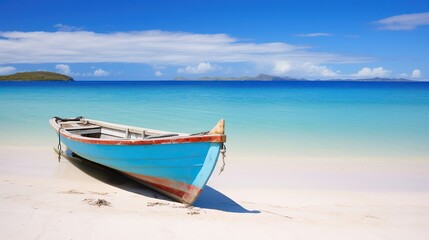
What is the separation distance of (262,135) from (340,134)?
336 centimetres

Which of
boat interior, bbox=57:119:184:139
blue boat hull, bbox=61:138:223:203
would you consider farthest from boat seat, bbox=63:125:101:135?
blue boat hull, bbox=61:138:223:203

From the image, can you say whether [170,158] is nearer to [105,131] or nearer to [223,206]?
[223,206]

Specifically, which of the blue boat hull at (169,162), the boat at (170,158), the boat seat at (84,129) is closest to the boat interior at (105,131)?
the boat seat at (84,129)

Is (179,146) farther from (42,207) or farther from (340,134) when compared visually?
(340,134)

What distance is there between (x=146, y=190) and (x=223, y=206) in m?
1.53

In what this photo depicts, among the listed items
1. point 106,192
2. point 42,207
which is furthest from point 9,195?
point 106,192

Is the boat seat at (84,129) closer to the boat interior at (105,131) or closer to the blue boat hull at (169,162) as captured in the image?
the boat interior at (105,131)

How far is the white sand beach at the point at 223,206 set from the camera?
459cm

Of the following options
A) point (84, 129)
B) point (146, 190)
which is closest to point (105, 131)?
point (84, 129)

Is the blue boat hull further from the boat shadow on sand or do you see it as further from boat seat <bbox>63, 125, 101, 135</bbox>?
boat seat <bbox>63, 125, 101, 135</bbox>

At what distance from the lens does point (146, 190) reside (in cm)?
668

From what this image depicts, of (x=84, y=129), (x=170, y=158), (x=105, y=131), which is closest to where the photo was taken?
(x=170, y=158)

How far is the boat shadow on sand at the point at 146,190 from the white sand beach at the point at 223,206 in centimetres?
2

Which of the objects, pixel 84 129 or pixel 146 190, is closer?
pixel 146 190
